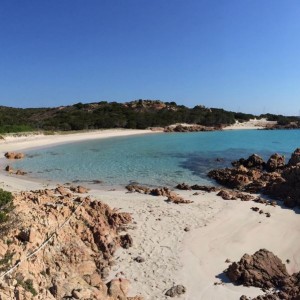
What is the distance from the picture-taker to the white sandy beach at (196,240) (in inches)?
386

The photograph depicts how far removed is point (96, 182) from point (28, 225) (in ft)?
43.0

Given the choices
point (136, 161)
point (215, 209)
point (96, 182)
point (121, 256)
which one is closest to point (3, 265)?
point (121, 256)

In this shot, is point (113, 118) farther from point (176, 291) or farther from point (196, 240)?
point (176, 291)

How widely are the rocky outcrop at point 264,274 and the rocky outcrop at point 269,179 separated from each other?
7156mm

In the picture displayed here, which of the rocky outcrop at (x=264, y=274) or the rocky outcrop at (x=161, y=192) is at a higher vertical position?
the rocky outcrop at (x=161, y=192)

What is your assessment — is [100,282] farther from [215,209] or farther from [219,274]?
[215,209]

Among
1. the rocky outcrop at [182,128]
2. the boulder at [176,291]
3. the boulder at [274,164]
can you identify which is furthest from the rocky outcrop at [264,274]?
the rocky outcrop at [182,128]

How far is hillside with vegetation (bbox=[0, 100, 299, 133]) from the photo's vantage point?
224 ft

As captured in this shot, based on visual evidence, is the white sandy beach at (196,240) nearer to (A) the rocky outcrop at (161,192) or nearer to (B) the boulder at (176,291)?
(B) the boulder at (176,291)

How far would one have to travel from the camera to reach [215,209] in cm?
1614

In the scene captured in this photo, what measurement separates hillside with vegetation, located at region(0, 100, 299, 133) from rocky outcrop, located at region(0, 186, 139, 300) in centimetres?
4432

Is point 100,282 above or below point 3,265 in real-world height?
below

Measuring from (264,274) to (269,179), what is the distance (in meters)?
13.2

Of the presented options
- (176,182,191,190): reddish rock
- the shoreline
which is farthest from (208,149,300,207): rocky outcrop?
the shoreline
